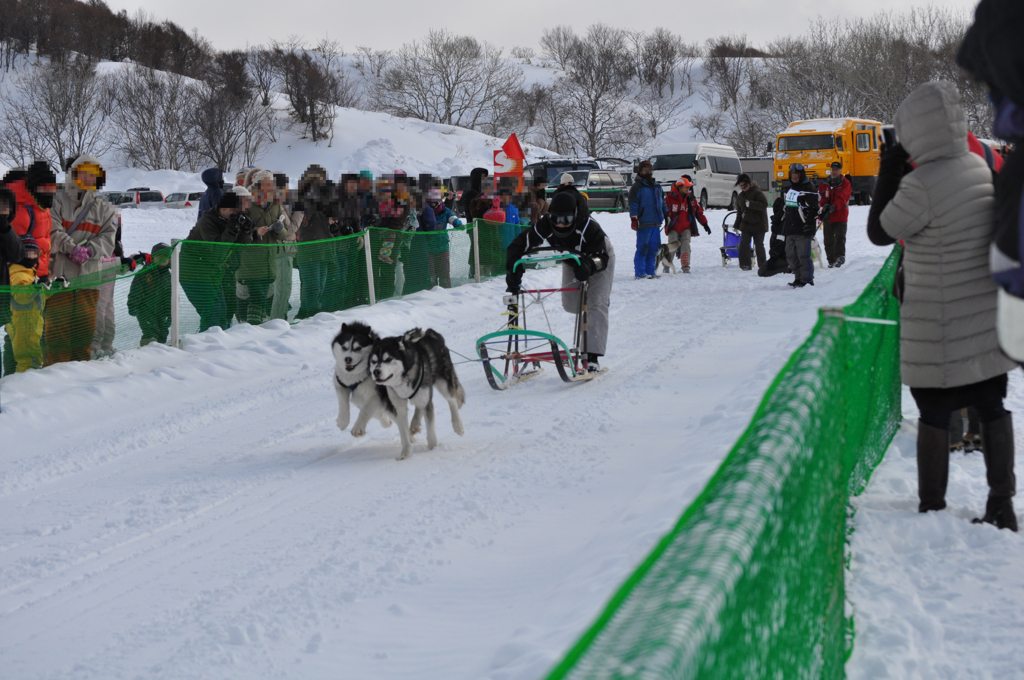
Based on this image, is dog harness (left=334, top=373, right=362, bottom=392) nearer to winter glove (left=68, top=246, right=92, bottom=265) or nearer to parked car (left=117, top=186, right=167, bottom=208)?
winter glove (left=68, top=246, right=92, bottom=265)

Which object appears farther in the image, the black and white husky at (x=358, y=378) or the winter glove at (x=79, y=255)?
the winter glove at (x=79, y=255)

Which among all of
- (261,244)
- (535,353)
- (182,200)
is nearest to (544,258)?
(535,353)

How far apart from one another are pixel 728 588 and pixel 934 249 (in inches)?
111

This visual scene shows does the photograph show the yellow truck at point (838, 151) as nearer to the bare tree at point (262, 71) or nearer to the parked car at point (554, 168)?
the parked car at point (554, 168)

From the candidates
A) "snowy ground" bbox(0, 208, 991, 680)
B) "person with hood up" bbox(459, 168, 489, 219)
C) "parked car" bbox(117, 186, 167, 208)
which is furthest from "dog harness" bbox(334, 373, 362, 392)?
"parked car" bbox(117, 186, 167, 208)

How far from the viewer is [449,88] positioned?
214 ft

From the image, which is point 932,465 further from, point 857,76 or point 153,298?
point 857,76

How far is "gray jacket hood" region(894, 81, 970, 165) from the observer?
367 centimetres

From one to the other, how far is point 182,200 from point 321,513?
32356 mm

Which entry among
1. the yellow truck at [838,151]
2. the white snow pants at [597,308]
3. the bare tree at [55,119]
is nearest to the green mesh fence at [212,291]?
the white snow pants at [597,308]

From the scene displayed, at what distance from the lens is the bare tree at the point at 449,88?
6556 centimetres

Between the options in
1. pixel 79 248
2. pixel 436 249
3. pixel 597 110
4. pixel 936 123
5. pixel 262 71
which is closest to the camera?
pixel 936 123

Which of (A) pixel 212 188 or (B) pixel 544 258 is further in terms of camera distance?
(A) pixel 212 188

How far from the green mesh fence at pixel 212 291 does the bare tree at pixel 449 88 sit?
176ft
